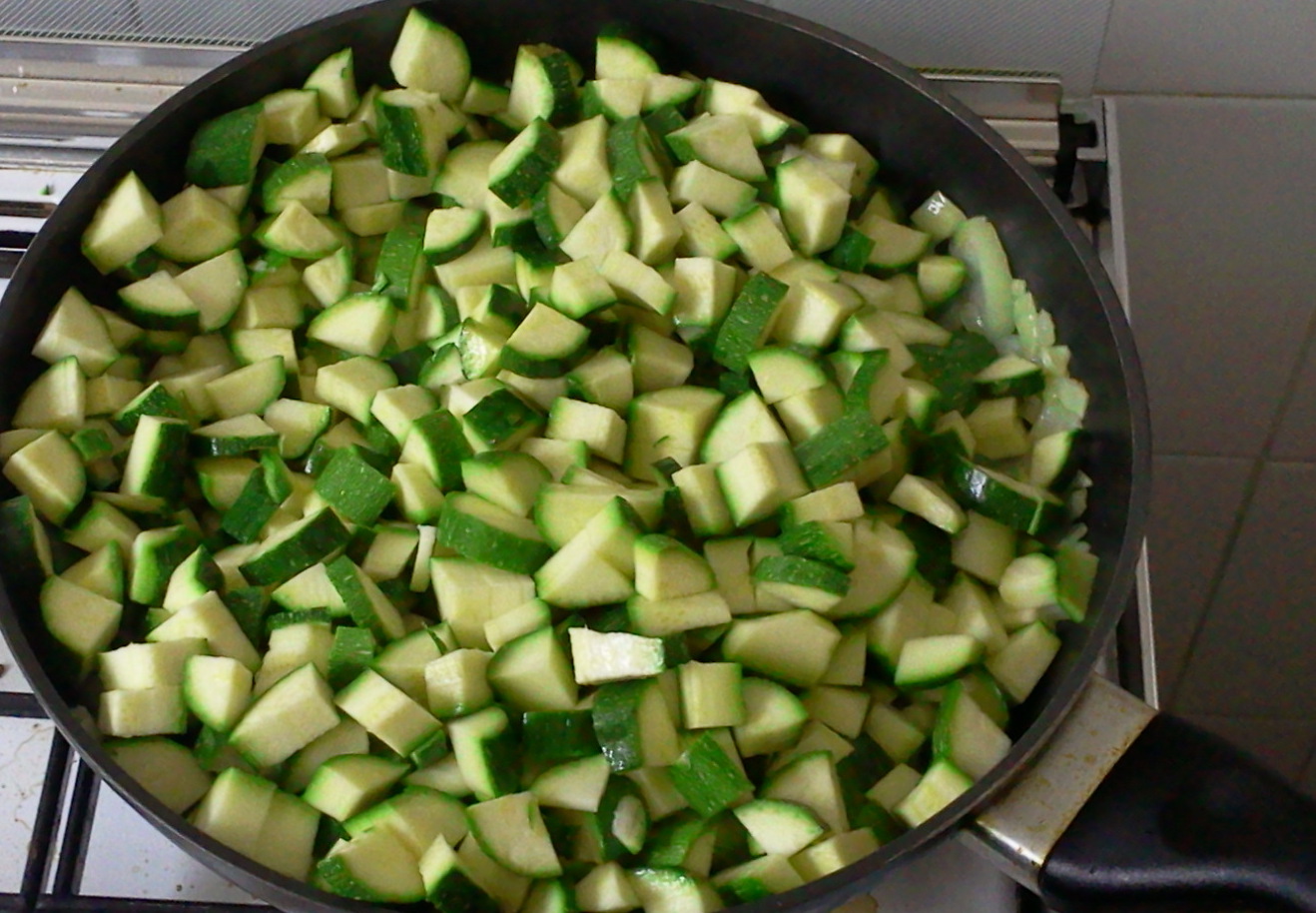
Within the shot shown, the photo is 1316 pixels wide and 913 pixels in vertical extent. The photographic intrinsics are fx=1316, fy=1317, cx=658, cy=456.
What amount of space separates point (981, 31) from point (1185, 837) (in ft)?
2.37

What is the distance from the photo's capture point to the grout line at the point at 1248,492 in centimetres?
137

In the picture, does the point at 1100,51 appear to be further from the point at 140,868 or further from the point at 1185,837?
the point at 140,868

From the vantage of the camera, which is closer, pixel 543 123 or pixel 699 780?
pixel 699 780

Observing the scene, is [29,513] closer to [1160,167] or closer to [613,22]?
[613,22]

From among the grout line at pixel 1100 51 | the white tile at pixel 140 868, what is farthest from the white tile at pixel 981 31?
the white tile at pixel 140 868

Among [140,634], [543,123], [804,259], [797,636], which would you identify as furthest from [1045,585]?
[140,634]

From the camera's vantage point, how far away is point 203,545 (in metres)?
0.92

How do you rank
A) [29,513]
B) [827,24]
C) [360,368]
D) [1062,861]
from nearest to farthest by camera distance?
1. [1062,861]
2. [29,513]
3. [360,368]
4. [827,24]

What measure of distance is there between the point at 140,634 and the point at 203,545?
7 cm

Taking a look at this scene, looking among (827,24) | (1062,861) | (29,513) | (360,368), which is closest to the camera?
(1062,861)

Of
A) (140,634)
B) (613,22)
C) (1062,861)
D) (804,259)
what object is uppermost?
(613,22)

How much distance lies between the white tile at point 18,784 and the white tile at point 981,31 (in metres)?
0.83

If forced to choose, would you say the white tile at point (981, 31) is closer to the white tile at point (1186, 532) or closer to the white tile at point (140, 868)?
the white tile at point (1186, 532)

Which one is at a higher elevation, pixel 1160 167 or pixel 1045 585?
pixel 1160 167
